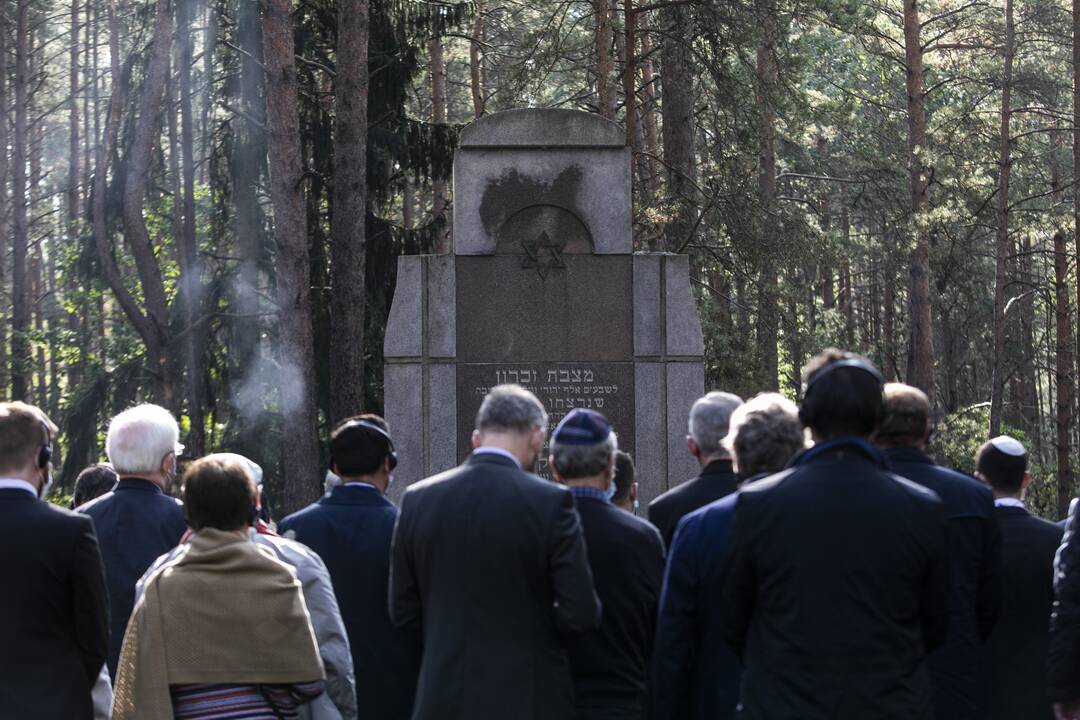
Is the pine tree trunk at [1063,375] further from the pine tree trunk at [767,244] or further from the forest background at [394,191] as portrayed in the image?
the pine tree trunk at [767,244]

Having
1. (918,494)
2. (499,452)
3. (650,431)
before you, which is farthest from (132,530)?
(650,431)

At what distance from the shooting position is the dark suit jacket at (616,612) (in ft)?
14.2

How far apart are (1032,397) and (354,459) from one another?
41.2 metres

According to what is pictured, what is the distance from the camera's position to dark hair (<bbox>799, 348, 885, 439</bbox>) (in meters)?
3.83

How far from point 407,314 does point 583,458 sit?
5.96 metres

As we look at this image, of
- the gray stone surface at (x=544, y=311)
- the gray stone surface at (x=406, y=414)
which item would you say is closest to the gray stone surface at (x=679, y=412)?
the gray stone surface at (x=544, y=311)

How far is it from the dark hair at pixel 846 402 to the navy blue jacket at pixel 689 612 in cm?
44

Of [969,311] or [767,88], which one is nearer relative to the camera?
[767,88]

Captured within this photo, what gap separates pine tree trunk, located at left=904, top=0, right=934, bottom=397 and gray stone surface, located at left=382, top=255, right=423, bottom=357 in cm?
1435

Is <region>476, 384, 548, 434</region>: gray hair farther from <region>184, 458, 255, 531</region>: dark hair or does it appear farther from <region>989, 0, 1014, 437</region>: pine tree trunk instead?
<region>989, 0, 1014, 437</region>: pine tree trunk

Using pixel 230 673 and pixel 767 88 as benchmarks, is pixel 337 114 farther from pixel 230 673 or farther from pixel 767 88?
pixel 230 673

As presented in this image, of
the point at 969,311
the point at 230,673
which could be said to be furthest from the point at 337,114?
the point at 969,311

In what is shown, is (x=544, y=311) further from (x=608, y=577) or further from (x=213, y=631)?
(x=213, y=631)

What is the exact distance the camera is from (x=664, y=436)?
10.2 m
